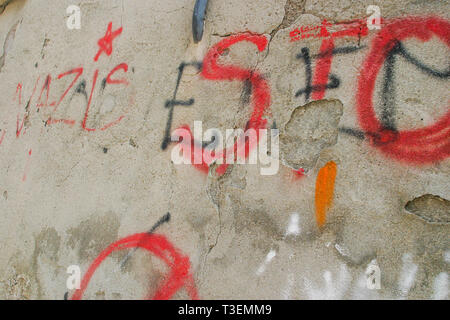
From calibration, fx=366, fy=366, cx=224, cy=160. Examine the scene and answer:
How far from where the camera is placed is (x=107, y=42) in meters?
2.25

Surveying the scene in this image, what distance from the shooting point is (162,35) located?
2053mm

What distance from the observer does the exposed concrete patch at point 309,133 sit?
1.57 meters

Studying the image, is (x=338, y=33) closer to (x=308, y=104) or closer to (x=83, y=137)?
(x=308, y=104)

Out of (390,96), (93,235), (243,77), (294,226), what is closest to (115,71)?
(243,77)

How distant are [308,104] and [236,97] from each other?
359 millimetres

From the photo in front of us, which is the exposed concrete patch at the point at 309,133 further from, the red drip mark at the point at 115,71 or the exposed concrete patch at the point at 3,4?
the exposed concrete patch at the point at 3,4

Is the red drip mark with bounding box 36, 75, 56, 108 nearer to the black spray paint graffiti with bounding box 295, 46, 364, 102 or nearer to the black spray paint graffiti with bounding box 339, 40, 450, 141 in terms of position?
the black spray paint graffiti with bounding box 295, 46, 364, 102

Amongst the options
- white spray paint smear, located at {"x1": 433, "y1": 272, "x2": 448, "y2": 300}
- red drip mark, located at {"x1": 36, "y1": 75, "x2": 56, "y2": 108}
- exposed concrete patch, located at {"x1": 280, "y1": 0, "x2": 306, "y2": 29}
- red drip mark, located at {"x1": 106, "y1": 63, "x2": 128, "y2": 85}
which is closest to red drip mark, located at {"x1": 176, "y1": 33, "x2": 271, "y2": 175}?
exposed concrete patch, located at {"x1": 280, "y1": 0, "x2": 306, "y2": 29}

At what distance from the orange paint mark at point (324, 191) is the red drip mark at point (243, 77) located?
1.14ft

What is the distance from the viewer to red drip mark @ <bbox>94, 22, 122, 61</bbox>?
2221mm

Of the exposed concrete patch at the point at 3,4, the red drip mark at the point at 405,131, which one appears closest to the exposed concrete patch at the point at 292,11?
the red drip mark at the point at 405,131

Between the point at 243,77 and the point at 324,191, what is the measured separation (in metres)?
0.67

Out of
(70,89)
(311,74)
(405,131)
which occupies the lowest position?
(405,131)

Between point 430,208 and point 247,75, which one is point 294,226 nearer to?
point 430,208
